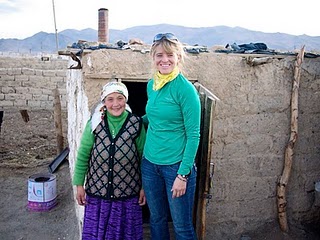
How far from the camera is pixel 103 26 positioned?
6.40 metres

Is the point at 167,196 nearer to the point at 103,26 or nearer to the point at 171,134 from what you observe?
the point at 171,134

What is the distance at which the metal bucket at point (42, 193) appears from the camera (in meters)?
5.10

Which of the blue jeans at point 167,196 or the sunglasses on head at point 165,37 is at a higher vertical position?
the sunglasses on head at point 165,37

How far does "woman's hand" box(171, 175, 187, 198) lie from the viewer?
2336 mm

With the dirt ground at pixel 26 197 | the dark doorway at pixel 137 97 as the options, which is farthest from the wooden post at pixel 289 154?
the dark doorway at pixel 137 97

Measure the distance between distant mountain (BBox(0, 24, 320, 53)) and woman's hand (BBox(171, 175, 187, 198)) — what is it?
37.0 metres

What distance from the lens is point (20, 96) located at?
1022 cm

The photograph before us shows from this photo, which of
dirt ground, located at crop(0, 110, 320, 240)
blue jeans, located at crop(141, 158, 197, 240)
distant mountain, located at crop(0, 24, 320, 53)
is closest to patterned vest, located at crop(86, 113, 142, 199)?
blue jeans, located at crop(141, 158, 197, 240)

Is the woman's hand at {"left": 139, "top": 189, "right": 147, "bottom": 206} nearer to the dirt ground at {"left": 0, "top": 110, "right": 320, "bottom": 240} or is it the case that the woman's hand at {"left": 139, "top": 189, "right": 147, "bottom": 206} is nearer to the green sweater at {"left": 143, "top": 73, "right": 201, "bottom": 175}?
the green sweater at {"left": 143, "top": 73, "right": 201, "bottom": 175}

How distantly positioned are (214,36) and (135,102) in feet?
188

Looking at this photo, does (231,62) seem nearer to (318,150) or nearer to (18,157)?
(318,150)

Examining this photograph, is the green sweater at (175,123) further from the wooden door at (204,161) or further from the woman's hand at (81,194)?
the woman's hand at (81,194)

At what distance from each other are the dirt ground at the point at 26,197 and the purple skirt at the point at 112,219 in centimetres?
81

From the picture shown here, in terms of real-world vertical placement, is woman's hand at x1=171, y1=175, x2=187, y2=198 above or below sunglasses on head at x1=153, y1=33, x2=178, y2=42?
below
